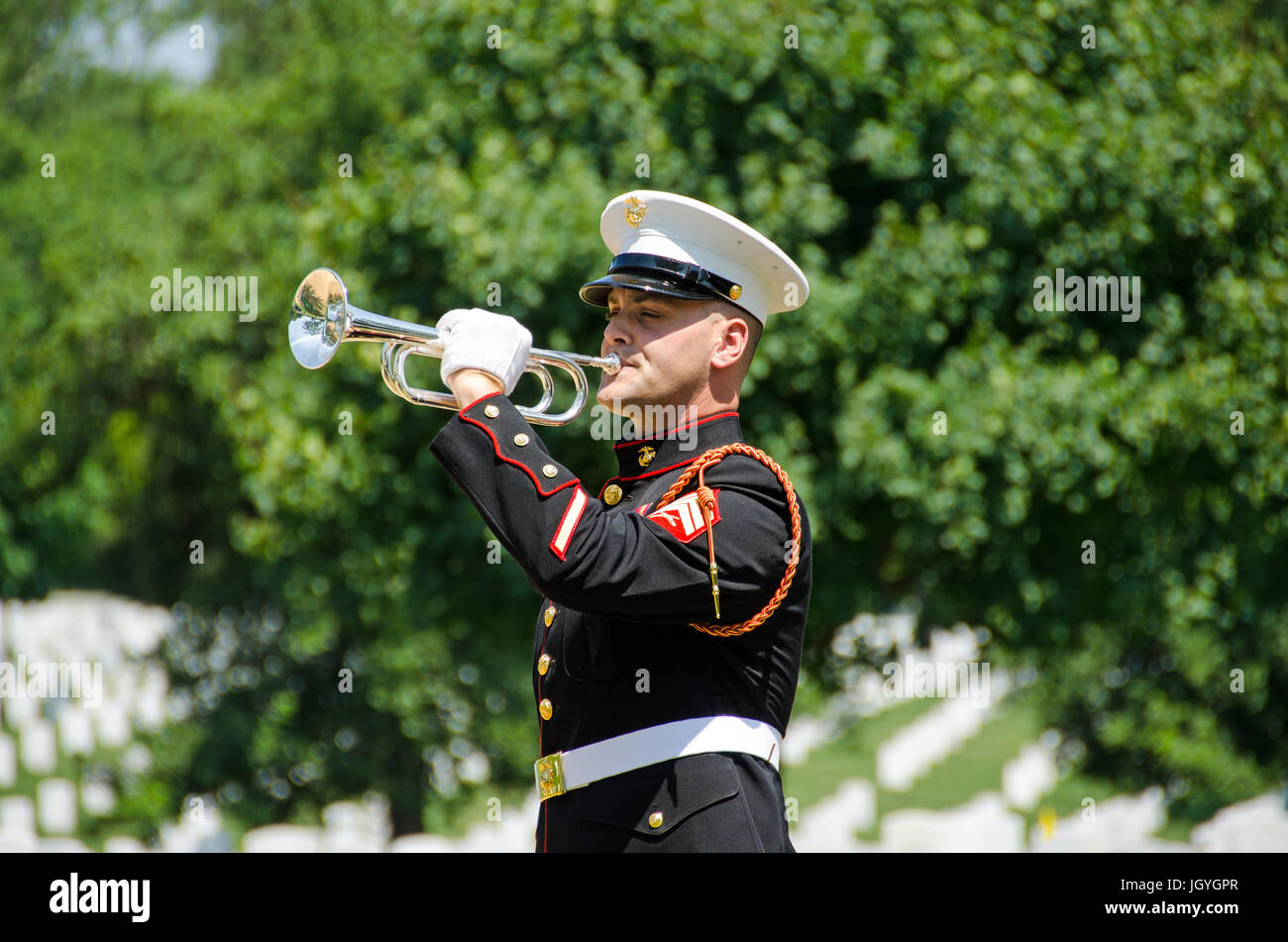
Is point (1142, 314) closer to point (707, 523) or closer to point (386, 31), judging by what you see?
point (707, 523)

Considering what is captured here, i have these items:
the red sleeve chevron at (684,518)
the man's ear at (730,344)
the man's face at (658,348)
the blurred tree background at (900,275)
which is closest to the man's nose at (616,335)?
the man's face at (658,348)

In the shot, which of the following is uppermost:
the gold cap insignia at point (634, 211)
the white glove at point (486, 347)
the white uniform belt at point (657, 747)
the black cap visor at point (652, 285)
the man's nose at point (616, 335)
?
the gold cap insignia at point (634, 211)

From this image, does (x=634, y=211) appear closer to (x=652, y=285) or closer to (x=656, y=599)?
(x=652, y=285)

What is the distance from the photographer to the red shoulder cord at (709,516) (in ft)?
8.13

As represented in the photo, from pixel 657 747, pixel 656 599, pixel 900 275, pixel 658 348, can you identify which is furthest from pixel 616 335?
pixel 900 275

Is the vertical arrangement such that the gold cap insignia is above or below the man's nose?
above

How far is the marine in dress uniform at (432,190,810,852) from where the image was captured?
7.83 feet

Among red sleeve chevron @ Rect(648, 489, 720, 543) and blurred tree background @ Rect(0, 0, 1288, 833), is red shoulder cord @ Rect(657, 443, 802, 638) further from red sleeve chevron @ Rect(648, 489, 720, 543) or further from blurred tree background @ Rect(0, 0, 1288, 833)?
blurred tree background @ Rect(0, 0, 1288, 833)

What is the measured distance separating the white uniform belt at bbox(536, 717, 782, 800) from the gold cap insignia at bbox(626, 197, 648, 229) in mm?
1077

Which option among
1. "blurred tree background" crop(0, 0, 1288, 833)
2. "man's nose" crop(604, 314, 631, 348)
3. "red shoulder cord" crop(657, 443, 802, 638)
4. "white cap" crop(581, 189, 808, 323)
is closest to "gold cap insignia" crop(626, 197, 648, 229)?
"white cap" crop(581, 189, 808, 323)

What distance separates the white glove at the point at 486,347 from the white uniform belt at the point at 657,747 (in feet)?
2.30

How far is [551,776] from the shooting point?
2682 millimetres

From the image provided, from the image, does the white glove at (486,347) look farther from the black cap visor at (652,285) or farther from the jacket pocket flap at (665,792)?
the jacket pocket flap at (665,792)

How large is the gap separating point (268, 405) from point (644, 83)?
235cm
